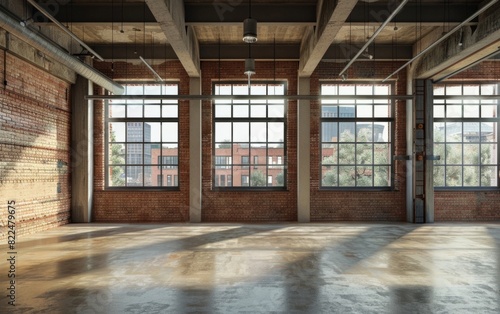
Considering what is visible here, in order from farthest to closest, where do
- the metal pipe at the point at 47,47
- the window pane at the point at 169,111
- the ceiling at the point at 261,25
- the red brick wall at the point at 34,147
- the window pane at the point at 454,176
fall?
the window pane at the point at 454,176
the window pane at the point at 169,111
the red brick wall at the point at 34,147
the ceiling at the point at 261,25
the metal pipe at the point at 47,47

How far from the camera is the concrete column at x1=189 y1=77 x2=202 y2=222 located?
37.5ft

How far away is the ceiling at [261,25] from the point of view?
26.1 feet

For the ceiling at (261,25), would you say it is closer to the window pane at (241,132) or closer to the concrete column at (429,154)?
the concrete column at (429,154)

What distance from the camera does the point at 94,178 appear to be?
1167cm

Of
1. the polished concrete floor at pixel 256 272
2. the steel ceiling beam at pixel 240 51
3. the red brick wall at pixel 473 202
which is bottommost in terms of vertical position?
the polished concrete floor at pixel 256 272

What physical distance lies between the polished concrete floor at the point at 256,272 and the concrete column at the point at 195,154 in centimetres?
189

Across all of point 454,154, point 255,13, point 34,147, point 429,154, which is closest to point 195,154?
point 34,147

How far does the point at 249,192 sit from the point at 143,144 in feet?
11.3

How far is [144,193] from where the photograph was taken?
1164 cm

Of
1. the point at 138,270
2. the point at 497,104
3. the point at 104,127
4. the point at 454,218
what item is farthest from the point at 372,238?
the point at 104,127

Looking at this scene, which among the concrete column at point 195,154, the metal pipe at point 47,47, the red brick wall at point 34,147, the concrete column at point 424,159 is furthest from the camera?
the concrete column at point 195,154

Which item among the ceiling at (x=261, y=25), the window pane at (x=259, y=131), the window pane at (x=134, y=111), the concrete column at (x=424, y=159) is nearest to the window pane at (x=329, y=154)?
the window pane at (x=259, y=131)

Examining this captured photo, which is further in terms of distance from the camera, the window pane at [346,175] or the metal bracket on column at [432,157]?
the window pane at [346,175]

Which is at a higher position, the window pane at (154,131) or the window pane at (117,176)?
the window pane at (154,131)
